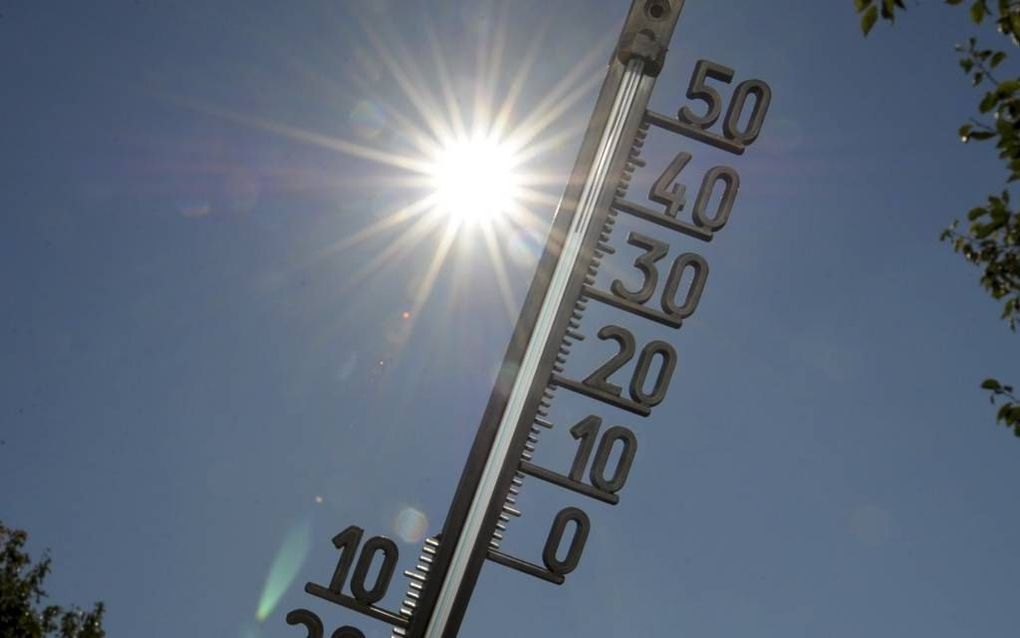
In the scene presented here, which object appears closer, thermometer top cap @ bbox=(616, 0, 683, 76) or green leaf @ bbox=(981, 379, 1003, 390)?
green leaf @ bbox=(981, 379, 1003, 390)

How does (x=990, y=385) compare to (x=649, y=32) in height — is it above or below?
below

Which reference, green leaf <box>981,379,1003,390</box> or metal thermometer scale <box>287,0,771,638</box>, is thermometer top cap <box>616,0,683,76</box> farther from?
green leaf <box>981,379,1003,390</box>

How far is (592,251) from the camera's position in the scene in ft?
37.4

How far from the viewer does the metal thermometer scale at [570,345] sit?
10.7m

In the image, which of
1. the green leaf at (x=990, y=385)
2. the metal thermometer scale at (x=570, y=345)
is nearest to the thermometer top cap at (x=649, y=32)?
the metal thermometer scale at (x=570, y=345)

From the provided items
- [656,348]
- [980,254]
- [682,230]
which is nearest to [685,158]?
[682,230]

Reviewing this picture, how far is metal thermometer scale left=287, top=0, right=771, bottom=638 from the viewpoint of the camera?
1074cm

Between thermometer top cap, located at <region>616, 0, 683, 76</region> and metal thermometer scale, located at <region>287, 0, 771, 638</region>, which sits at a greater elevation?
thermometer top cap, located at <region>616, 0, 683, 76</region>

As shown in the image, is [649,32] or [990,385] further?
[649,32]

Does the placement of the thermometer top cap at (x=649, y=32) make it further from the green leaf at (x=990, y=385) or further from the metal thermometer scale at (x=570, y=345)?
the green leaf at (x=990, y=385)

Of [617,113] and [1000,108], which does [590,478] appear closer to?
[617,113]

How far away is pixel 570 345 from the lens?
1117 cm

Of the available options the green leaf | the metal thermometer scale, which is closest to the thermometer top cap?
the metal thermometer scale

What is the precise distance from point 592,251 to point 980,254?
316 centimetres
